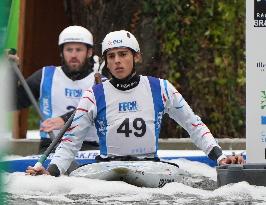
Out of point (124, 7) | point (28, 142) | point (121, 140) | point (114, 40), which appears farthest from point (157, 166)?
A: point (124, 7)

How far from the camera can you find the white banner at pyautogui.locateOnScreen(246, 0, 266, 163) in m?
5.73

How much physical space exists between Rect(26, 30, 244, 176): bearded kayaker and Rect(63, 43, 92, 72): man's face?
196 cm

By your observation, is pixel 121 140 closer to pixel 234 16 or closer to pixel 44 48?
pixel 234 16

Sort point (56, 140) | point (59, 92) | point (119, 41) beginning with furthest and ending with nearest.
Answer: point (59, 92) → point (56, 140) → point (119, 41)

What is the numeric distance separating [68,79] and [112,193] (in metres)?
3.24

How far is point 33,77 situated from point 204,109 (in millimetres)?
4125

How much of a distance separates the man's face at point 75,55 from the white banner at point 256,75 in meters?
2.95

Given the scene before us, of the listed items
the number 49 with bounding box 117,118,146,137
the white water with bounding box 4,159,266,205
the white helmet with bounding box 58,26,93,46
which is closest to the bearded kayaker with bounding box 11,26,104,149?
the white helmet with bounding box 58,26,93,46

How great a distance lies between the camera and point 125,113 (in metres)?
6.38

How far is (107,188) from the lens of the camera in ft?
18.6

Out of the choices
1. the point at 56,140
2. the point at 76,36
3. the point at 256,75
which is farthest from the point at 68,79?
the point at 256,75

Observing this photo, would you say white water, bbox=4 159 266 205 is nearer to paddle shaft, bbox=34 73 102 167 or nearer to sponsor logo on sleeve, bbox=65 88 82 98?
paddle shaft, bbox=34 73 102 167

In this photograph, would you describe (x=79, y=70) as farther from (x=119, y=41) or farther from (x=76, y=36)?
(x=119, y=41)

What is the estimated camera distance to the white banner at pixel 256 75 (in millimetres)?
5727
